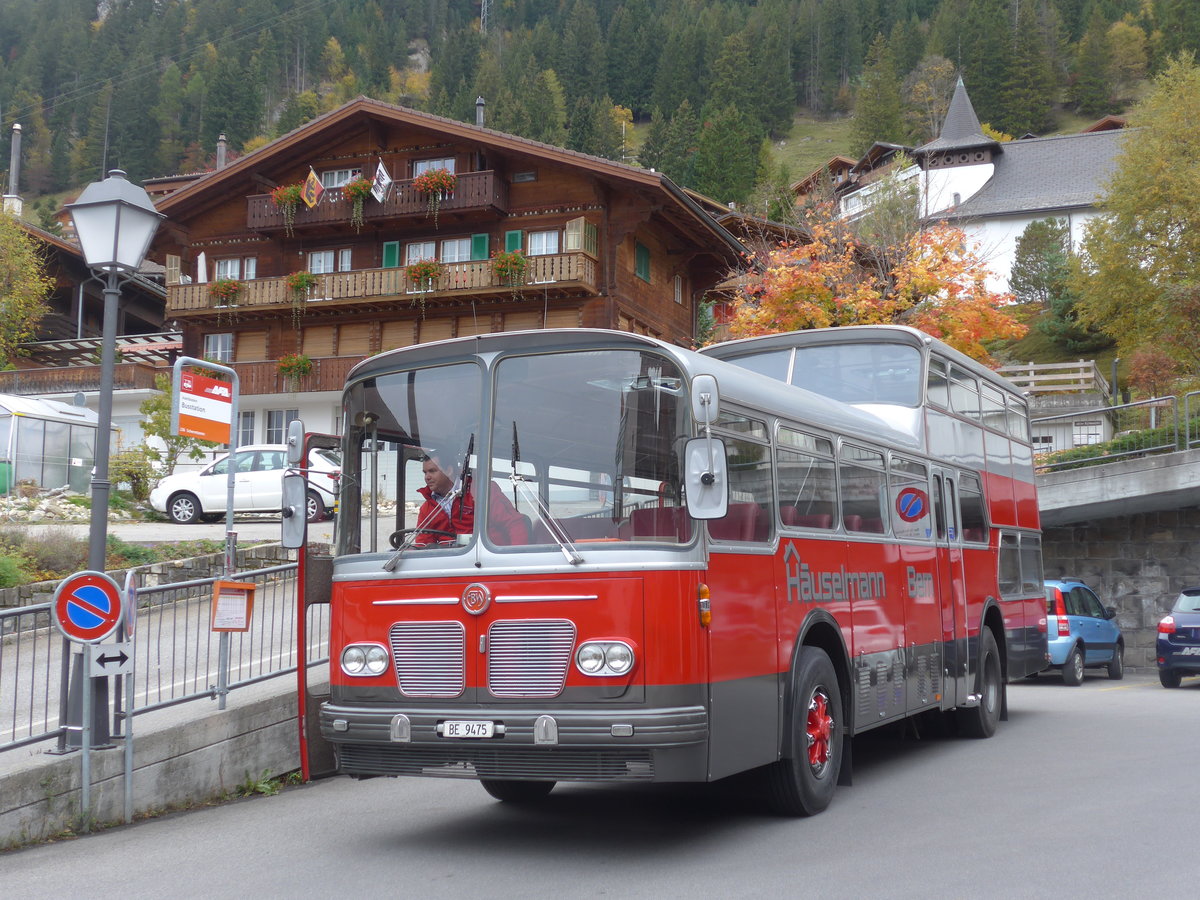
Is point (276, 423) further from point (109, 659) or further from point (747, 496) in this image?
point (747, 496)

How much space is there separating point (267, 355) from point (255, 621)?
35.3 meters

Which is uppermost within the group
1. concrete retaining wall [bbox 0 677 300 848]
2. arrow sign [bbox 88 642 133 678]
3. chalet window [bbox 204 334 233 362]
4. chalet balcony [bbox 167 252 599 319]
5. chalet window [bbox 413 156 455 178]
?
chalet window [bbox 413 156 455 178]

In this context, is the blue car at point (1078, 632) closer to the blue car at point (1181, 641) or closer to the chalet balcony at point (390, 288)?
the blue car at point (1181, 641)

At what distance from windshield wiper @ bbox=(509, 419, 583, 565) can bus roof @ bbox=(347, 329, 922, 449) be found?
1.68 ft

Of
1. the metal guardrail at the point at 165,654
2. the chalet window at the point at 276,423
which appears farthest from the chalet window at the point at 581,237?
the metal guardrail at the point at 165,654

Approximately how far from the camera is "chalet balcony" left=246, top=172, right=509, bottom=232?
40.2 metres

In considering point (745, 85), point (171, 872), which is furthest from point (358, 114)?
point (745, 85)

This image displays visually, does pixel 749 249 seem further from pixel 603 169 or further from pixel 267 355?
pixel 267 355

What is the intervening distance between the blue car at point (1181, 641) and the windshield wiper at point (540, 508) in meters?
14.8

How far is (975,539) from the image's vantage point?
12734 mm

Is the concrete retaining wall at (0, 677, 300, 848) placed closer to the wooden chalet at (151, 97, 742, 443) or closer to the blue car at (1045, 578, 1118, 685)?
the blue car at (1045, 578, 1118, 685)

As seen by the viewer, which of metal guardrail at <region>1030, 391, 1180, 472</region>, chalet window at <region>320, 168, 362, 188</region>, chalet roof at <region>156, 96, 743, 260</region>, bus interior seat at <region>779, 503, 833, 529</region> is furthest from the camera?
chalet window at <region>320, 168, 362, 188</region>

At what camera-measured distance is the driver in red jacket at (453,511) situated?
7.02 meters

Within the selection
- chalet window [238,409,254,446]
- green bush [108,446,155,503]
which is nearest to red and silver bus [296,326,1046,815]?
green bush [108,446,155,503]
